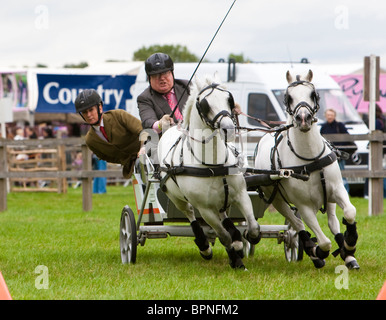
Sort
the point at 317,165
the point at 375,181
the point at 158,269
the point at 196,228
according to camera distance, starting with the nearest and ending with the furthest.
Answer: the point at 317,165 → the point at 196,228 → the point at 158,269 → the point at 375,181

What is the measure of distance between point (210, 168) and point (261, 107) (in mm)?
10002

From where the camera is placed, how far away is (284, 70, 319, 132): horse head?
6617 mm

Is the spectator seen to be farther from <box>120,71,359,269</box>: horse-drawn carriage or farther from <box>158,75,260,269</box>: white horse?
<box>158,75,260,269</box>: white horse

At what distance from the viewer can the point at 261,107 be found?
664 inches

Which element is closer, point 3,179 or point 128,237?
point 128,237

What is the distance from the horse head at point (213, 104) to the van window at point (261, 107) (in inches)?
386

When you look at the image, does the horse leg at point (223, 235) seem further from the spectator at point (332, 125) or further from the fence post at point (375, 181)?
the spectator at point (332, 125)

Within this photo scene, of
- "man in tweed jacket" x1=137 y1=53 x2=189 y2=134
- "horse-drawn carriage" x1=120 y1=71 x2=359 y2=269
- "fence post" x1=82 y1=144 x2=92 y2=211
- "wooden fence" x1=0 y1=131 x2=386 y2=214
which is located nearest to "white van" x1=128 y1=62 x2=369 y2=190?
"wooden fence" x1=0 y1=131 x2=386 y2=214

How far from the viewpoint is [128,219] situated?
862 cm

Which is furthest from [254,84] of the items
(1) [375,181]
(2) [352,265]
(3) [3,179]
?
(2) [352,265]

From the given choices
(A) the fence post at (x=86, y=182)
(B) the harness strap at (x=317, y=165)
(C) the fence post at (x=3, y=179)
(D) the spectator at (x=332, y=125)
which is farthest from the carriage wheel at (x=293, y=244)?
(C) the fence post at (x=3, y=179)

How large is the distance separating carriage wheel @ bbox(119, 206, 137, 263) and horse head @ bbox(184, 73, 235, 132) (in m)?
1.96

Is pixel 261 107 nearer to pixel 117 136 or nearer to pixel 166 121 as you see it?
pixel 117 136
